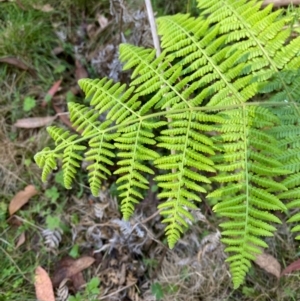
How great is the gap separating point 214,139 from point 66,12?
190 cm

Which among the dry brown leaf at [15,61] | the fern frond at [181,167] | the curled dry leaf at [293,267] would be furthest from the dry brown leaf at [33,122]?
the curled dry leaf at [293,267]

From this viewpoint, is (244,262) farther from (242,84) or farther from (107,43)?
(107,43)

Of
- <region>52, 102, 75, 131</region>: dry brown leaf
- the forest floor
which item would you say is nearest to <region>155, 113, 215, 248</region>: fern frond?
the forest floor

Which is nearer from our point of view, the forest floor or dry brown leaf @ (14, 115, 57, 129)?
the forest floor

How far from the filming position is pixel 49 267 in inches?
120

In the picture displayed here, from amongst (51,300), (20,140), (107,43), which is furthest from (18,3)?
(51,300)

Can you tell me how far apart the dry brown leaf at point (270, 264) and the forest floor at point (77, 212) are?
48 mm

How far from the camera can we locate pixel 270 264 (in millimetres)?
2771

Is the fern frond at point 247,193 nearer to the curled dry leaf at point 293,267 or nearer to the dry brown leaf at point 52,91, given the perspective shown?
the curled dry leaf at point 293,267

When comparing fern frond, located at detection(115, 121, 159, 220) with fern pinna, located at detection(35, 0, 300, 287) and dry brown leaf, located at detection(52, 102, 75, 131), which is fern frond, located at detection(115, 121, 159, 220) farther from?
dry brown leaf, located at detection(52, 102, 75, 131)

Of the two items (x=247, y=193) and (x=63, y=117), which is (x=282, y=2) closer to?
(x=247, y=193)

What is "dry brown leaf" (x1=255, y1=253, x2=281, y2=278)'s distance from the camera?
109 inches

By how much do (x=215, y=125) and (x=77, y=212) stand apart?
1.39 meters

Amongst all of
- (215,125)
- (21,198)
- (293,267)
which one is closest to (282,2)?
(215,125)
